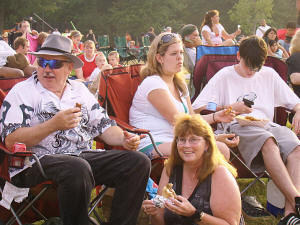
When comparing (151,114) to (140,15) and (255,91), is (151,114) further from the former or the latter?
(140,15)

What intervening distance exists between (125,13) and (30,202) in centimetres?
3619

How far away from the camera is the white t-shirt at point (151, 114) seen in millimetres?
3412

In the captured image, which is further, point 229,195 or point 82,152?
point 82,152

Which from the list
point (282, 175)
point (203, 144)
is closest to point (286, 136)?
point (282, 175)

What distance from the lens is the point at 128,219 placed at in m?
2.62

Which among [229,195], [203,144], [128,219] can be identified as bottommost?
[128,219]

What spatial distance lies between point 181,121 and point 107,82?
1315mm

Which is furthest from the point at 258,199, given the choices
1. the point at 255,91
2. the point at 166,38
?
the point at 166,38

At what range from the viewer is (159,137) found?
338cm

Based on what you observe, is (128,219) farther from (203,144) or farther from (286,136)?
(286,136)

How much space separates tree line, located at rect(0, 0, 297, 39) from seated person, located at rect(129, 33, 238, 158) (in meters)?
32.8

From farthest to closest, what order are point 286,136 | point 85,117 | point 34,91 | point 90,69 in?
point 90,69 → point 286,136 → point 85,117 → point 34,91

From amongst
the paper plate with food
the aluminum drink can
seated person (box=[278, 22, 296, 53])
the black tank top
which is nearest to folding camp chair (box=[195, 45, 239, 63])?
the paper plate with food

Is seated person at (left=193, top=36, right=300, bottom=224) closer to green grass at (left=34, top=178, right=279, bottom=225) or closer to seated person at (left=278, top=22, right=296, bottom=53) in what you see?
green grass at (left=34, top=178, right=279, bottom=225)
